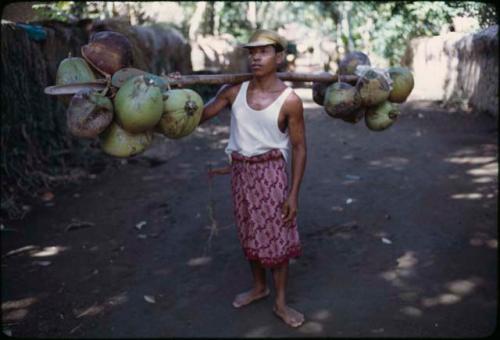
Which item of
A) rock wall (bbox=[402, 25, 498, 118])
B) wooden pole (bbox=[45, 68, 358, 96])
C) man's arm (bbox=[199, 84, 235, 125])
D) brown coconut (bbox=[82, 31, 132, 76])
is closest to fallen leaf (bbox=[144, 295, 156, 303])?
man's arm (bbox=[199, 84, 235, 125])

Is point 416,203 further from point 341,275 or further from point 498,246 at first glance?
point 341,275

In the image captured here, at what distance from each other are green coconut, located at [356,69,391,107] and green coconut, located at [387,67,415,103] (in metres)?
0.07

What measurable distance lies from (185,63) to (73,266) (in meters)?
8.51

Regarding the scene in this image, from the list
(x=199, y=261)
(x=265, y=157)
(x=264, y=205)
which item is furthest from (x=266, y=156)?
(x=199, y=261)

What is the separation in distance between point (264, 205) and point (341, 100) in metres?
0.71

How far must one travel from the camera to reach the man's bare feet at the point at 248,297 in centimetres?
306

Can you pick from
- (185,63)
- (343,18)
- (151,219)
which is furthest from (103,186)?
(343,18)

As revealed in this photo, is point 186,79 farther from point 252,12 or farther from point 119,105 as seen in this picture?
point 252,12

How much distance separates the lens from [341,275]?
3420mm

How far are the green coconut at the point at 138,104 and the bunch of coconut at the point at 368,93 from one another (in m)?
1.00

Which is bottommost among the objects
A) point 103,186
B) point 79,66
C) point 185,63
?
point 103,186

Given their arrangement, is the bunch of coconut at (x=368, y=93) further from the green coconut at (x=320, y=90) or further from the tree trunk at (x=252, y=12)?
the tree trunk at (x=252, y=12)

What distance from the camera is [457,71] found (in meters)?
9.87

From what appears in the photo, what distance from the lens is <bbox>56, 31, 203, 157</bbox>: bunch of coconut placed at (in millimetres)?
1874
